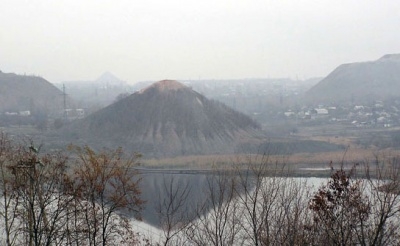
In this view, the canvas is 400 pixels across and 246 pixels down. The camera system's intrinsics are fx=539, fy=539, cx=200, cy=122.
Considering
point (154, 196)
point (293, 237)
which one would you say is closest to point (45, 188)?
point (293, 237)

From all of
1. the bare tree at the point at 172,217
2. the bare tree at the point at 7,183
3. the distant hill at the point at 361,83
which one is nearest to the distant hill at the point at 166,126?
the bare tree at the point at 172,217

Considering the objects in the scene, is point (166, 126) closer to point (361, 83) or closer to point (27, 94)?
point (27, 94)

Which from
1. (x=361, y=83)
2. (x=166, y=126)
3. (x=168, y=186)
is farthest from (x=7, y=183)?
(x=361, y=83)

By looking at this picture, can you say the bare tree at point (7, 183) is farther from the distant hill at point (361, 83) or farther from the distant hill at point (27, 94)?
the distant hill at point (361, 83)

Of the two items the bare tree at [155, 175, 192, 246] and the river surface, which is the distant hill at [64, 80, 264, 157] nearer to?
the river surface

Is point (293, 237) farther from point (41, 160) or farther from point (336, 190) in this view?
point (41, 160)
